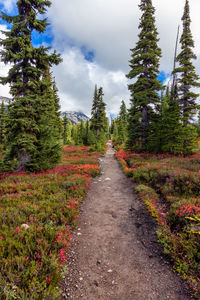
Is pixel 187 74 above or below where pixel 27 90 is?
above

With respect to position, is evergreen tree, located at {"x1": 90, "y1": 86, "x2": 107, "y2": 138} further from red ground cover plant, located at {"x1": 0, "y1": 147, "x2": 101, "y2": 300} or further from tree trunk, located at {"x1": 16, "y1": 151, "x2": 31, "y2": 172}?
red ground cover plant, located at {"x1": 0, "y1": 147, "x2": 101, "y2": 300}

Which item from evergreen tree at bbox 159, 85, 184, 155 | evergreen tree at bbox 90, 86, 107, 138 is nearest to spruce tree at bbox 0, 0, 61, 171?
evergreen tree at bbox 159, 85, 184, 155

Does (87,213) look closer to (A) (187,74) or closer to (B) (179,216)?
(B) (179,216)

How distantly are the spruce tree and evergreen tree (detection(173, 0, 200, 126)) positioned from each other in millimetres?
16095

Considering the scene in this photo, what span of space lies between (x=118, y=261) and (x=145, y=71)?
19.9 m

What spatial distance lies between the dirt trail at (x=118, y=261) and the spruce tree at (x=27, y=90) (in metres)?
7.07

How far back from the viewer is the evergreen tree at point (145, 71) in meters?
16.6

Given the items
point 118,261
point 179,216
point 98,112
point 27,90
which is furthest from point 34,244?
point 98,112

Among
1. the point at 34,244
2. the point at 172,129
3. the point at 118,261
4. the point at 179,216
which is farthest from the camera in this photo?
the point at 172,129

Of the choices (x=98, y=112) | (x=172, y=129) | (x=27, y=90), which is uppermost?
(x=98, y=112)

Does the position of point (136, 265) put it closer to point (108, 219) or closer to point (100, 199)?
point (108, 219)

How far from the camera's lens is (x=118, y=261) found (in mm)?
3719

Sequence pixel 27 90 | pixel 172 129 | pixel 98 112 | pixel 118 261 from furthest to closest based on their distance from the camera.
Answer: pixel 98 112, pixel 172 129, pixel 27 90, pixel 118 261

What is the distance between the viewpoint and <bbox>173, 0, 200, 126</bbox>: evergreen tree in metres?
16.9
